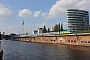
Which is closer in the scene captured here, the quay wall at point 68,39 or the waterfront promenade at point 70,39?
the waterfront promenade at point 70,39

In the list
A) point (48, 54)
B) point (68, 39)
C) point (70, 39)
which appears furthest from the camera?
point (68, 39)

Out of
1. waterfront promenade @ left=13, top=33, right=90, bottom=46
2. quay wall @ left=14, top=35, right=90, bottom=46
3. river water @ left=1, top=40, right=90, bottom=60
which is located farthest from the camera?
quay wall @ left=14, top=35, right=90, bottom=46

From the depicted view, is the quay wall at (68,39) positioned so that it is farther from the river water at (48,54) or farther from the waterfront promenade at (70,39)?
the river water at (48,54)

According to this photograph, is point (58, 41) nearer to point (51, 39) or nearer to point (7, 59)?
point (51, 39)

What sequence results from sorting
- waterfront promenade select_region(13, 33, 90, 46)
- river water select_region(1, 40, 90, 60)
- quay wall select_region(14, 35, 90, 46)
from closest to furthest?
river water select_region(1, 40, 90, 60)
waterfront promenade select_region(13, 33, 90, 46)
quay wall select_region(14, 35, 90, 46)

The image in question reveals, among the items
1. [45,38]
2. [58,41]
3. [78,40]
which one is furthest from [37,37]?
[78,40]

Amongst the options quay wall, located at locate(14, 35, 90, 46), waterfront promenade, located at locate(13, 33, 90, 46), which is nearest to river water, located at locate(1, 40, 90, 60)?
waterfront promenade, located at locate(13, 33, 90, 46)

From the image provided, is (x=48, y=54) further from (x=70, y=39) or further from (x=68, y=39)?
(x=68, y=39)

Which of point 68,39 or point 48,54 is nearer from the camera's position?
point 48,54

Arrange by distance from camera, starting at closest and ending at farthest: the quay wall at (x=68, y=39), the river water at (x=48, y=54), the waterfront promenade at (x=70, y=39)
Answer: the river water at (x=48, y=54) < the waterfront promenade at (x=70, y=39) < the quay wall at (x=68, y=39)

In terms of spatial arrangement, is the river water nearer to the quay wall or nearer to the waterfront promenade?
the waterfront promenade

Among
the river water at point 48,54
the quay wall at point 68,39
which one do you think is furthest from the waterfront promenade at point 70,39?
the river water at point 48,54

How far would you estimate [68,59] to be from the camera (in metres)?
50.2

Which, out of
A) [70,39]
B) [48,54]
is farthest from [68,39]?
[48,54]
